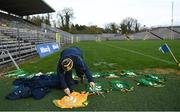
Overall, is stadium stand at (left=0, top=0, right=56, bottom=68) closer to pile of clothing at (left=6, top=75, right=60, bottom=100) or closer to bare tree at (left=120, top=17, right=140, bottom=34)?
pile of clothing at (left=6, top=75, right=60, bottom=100)

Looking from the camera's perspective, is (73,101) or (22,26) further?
(22,26)

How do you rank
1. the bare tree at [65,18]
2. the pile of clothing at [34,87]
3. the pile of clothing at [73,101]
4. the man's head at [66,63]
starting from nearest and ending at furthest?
the pile of clothing at [73,101], the man's head at [66,63], the pile of clothing at [34,87], the bare tree at [65,18]

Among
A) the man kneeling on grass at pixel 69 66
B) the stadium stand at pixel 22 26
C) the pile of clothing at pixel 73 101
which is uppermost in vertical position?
the stadium stand at pixel 22 26

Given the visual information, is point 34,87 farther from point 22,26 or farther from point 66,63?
point 22,26

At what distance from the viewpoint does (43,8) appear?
40.0m

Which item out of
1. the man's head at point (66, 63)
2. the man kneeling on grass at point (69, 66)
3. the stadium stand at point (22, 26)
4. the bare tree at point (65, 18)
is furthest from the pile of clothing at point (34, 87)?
the bare tree at point (65, 18)

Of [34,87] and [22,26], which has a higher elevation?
[22,26]

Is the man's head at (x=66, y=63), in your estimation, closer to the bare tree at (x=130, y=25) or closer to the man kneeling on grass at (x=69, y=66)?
the man kneeling on grass at (x=69, y=66)

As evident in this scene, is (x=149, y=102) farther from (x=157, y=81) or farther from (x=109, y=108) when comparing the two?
(x=157, y=81)

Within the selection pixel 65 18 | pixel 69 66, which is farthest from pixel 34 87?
pixel 65 18

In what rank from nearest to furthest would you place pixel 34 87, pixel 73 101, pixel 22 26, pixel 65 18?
pixel 73 101 < pixel 34 87 < pixel 22 26 < pixel 65 18

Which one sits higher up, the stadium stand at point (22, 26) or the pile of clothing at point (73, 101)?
the stadium stand at point (22, 26)

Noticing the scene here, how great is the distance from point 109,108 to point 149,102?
89 cm

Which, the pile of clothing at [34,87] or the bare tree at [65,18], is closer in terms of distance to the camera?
the pile of clothing at [34,87]
